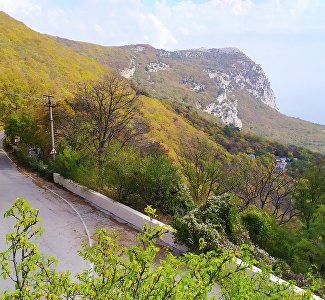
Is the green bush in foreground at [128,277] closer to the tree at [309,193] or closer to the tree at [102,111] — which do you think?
the tree at [102,111]

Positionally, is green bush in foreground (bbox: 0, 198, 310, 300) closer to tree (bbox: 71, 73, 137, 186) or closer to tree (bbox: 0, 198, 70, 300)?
tree (bbox: 0, 198, 70, 300)

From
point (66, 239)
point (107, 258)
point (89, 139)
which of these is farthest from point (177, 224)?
point (89, 139)

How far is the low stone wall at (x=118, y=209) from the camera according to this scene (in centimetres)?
1164

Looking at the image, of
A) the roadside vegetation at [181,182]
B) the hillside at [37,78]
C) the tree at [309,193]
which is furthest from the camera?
the hillside at [37,78]

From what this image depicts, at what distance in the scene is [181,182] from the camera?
14.1 metres

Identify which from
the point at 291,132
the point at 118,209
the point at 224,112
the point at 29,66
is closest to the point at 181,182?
the point at 118,209

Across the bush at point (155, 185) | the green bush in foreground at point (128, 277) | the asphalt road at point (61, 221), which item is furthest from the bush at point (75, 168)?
the green bush in foreground at point (128, 277)

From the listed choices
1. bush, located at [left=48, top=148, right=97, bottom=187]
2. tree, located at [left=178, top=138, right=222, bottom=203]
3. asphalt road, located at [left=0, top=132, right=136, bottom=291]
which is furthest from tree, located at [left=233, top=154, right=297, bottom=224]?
asphalt road, located at [left=0, top=132, right=136, bottom=291]

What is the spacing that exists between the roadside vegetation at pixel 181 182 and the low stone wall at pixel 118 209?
0.46m

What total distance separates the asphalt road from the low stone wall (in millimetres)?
299

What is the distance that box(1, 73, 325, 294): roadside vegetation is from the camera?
1158 centimetres

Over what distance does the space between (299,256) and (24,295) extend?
39.4 feet

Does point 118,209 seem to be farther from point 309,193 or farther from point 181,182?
point 309,193

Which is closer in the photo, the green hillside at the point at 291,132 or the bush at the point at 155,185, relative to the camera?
the bush at the point at 155,185
